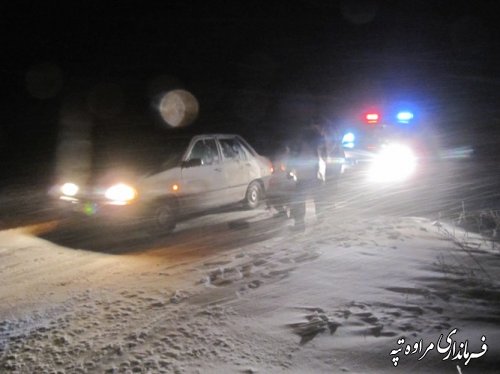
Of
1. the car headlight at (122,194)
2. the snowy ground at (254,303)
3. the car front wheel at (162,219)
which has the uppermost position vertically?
the car headlight at (122,194)

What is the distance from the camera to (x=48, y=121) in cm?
2894

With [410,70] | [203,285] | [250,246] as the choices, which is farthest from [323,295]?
[410,70]

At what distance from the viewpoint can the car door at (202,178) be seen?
8.38 metres

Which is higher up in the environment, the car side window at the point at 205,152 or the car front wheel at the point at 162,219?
the car side window at the point at 205,152

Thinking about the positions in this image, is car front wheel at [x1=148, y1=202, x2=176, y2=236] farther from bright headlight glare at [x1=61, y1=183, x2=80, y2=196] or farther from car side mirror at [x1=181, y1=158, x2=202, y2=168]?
bright headlight glare at [x1=61, y1=183, x2=80, y2=196]

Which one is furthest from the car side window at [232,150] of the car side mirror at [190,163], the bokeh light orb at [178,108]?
the bokeh light orb at [178,108]

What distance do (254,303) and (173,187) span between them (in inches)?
156

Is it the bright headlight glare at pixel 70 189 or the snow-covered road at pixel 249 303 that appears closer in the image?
the snow-covered road at pixel 249 303

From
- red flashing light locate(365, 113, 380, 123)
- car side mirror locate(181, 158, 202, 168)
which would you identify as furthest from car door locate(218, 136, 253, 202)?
red flashing light locate(365, 113, 380, 123)

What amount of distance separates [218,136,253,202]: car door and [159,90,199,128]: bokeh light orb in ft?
69.3

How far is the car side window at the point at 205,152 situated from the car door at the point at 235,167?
0.72ft

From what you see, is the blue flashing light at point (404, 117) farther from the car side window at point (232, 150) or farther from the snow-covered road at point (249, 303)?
the snow-covered road at point (249, 303)

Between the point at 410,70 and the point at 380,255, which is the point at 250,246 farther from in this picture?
the point at 410,70

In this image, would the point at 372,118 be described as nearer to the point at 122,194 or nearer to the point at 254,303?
the point at 122,194
